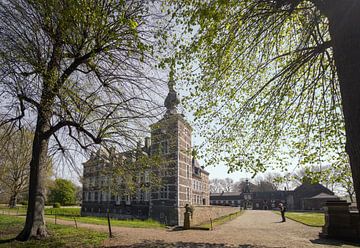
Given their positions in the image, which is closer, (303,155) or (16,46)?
(16,46)

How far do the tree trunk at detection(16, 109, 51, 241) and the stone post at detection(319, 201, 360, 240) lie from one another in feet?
38.0

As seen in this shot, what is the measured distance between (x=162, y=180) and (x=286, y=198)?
66.6m

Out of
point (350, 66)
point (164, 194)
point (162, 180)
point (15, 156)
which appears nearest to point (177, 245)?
point (162, 180)

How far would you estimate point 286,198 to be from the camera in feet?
225

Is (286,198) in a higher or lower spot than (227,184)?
lower

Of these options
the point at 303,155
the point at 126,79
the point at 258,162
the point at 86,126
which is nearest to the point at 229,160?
the point at 258,162

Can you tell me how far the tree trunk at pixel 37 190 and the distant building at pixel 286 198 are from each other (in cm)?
5011

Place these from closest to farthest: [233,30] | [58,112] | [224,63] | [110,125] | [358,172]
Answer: [358,172] → [233,30] → [224,63] → [58,112] → [110,125]

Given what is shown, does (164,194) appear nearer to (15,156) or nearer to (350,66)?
(15,156)

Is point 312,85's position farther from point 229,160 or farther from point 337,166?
point 229,160

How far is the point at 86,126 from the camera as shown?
9773mm

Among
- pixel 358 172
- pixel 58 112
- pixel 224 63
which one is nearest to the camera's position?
pixel 358 172

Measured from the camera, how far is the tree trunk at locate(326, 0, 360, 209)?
155 inches

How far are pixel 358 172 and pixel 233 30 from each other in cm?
446
